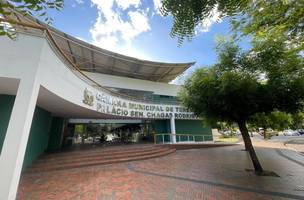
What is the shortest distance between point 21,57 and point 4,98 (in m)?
2.66

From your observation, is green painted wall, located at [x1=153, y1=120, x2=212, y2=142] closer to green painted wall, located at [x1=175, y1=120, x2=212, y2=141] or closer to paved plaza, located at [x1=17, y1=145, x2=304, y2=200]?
green painted wall, located at [x1=175, y1=120, x2=212, y2=141]

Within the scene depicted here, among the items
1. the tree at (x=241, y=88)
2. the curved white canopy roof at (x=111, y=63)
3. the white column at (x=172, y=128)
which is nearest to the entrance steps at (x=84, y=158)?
→ the white column at (x=172, y=128)

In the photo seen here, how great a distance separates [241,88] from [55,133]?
12.8 metres

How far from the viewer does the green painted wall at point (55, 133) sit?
39.5ft

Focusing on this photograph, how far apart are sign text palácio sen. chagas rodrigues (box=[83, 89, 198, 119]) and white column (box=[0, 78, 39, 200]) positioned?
3628 mm

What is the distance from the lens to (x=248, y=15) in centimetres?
367

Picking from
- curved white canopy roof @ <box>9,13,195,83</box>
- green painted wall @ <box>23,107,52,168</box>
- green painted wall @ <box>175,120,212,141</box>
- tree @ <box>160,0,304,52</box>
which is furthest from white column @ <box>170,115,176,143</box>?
tree @ <box>160,0,304,52</box>

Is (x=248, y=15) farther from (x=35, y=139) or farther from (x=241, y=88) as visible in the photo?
(x=35, y=139)

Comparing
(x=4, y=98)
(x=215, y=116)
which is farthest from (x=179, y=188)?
(x=4, y=98)

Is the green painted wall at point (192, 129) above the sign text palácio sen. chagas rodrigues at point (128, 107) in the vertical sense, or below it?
below

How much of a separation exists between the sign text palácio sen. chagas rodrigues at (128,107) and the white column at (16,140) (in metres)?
3.63

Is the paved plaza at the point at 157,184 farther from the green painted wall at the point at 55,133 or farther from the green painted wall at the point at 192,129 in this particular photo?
the green painted wall at the point at 192,129

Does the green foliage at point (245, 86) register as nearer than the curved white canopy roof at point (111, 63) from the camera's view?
Yes

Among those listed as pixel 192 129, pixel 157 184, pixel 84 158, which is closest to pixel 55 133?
pixel 84 158
